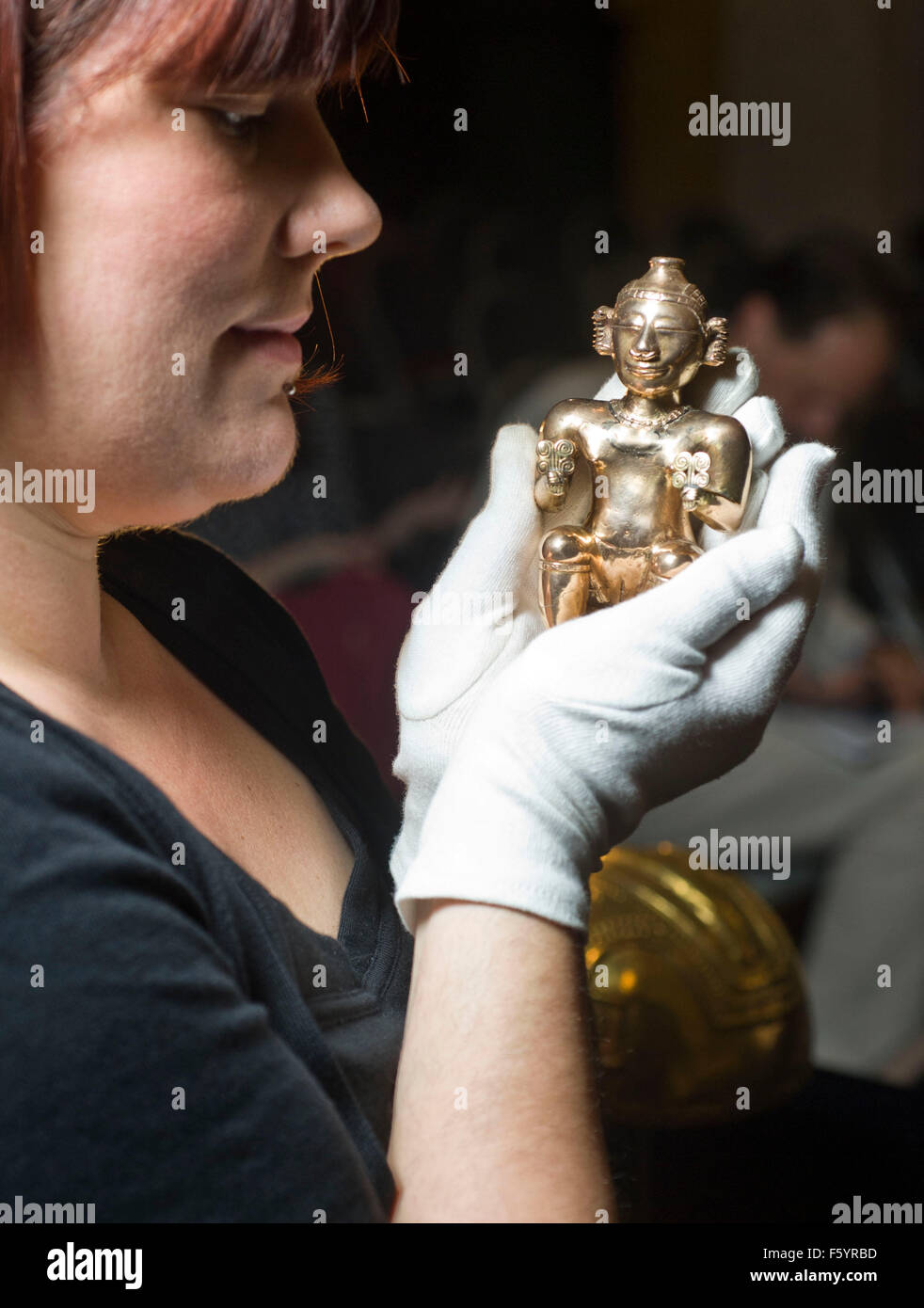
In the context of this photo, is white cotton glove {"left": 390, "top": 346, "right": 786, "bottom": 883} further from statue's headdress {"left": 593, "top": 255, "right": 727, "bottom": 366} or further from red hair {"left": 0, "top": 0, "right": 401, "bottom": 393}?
red hair {"left": 0, "top": 0, "right": 401, "bottom": 393}

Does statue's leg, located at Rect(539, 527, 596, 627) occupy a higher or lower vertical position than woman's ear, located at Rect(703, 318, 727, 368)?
lower

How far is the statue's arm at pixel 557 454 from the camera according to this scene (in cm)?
72

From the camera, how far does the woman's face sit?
1.70ft

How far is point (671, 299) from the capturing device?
2.28 ft

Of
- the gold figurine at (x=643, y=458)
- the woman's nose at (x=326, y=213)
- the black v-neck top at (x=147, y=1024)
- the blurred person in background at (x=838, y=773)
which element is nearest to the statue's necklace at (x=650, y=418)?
the gold figurine at (x=643, y=458)

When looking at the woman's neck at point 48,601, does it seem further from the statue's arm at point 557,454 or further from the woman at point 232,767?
the statue's arm at point 557,454

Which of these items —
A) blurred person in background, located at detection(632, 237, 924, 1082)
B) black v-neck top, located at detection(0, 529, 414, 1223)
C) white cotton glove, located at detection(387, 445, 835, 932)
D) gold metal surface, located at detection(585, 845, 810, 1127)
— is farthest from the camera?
blurred person in background, located at detection(632, 237, 924, 1082)

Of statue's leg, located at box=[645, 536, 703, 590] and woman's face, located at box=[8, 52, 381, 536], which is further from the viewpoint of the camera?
statue's leg, located at box=[645, 536, 703, 590]

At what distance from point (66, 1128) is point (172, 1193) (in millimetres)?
45

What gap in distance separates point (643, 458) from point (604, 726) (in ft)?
0.68

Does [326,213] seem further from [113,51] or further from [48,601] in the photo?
[48,601]

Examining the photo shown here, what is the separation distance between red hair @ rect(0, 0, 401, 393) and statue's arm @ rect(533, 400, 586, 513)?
266 mm

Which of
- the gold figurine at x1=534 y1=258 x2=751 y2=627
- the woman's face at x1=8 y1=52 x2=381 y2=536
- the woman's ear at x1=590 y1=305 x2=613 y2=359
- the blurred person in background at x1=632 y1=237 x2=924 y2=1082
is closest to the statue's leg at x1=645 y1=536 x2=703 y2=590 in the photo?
the gold figurine at x1=534 y1=258 x2=751 y2=627
